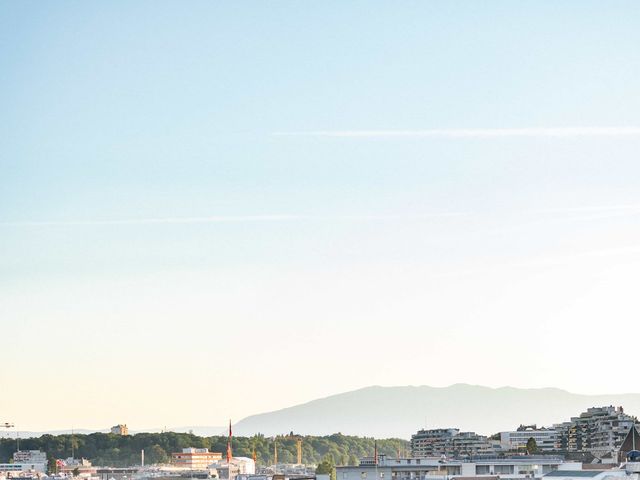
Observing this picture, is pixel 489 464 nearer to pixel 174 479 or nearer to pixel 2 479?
pixel 174 479

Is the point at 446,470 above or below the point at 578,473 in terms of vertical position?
above

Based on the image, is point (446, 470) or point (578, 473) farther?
point (446, 470)

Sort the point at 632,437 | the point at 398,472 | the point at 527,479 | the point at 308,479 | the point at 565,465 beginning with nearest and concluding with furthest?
the point at 527,479, the point at 565,465, the point at 398,472, the point at 308,479, the point at 632,437

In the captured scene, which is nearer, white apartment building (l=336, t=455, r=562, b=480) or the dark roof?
the dark roof

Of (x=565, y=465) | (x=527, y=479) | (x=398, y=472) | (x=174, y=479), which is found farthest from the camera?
(x=174, y=479)

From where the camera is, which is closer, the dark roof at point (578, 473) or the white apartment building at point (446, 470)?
the dark roof at point (578, 473)

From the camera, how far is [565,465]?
9950 cm

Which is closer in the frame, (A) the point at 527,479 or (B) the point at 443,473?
(A) the point at 527,479

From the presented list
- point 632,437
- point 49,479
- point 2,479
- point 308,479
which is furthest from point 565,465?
point 2,479

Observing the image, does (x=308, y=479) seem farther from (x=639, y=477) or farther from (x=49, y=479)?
(x=49, y=479)

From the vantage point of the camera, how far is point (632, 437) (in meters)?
145

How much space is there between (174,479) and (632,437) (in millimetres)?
A: 55882

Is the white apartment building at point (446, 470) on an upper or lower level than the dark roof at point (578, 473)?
upper

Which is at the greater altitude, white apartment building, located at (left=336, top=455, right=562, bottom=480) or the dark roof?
white apartment building, located at (left=336, top=455, right=562, bottom=480)
